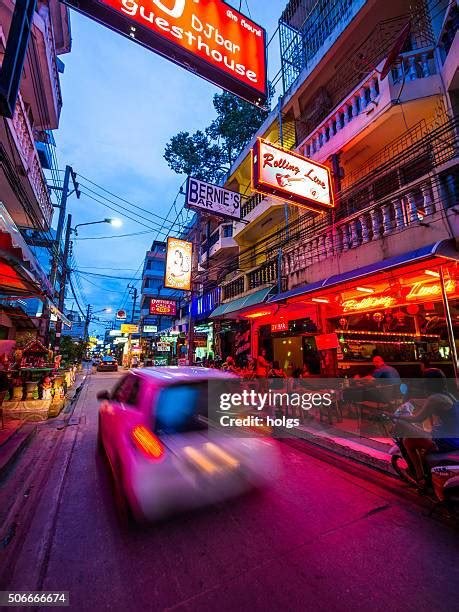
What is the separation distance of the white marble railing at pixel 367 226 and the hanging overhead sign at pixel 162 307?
54.4ft

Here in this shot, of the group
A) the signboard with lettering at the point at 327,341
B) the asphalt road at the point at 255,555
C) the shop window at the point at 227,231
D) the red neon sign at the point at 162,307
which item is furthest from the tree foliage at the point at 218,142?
the asphalt road at the point at 255,555

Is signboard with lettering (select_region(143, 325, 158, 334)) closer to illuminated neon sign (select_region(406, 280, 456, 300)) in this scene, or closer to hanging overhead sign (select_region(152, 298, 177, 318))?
hanging overhead sign (select_region(152, 298, 177, 318))

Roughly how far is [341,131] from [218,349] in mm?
15215

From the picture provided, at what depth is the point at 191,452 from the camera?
122 inches

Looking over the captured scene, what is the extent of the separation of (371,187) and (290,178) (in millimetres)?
3243

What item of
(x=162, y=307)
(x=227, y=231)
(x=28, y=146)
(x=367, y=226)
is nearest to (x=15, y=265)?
(x=28, y=146)

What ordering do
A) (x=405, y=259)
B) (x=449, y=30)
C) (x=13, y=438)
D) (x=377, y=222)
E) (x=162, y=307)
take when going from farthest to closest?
(x=162, y=307) < (x=377, y=222) < (x=449, y=30) < (x=13, y=438) < (x=405, y=259)

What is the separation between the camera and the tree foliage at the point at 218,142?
21.1 meters

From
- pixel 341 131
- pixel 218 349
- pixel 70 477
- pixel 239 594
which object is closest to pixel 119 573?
pixel 239 594

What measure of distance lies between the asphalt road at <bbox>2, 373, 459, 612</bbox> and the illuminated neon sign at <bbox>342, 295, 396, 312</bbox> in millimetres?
5139

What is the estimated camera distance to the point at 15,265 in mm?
5898

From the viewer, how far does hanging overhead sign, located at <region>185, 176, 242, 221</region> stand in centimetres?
1223

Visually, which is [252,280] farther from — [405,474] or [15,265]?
[405,474]

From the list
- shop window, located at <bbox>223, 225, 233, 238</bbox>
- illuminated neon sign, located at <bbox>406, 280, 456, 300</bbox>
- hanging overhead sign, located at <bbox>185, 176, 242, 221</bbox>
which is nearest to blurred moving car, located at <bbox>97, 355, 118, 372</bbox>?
shop window, located at <bbox>223, 225, 233, 238</bbox>
